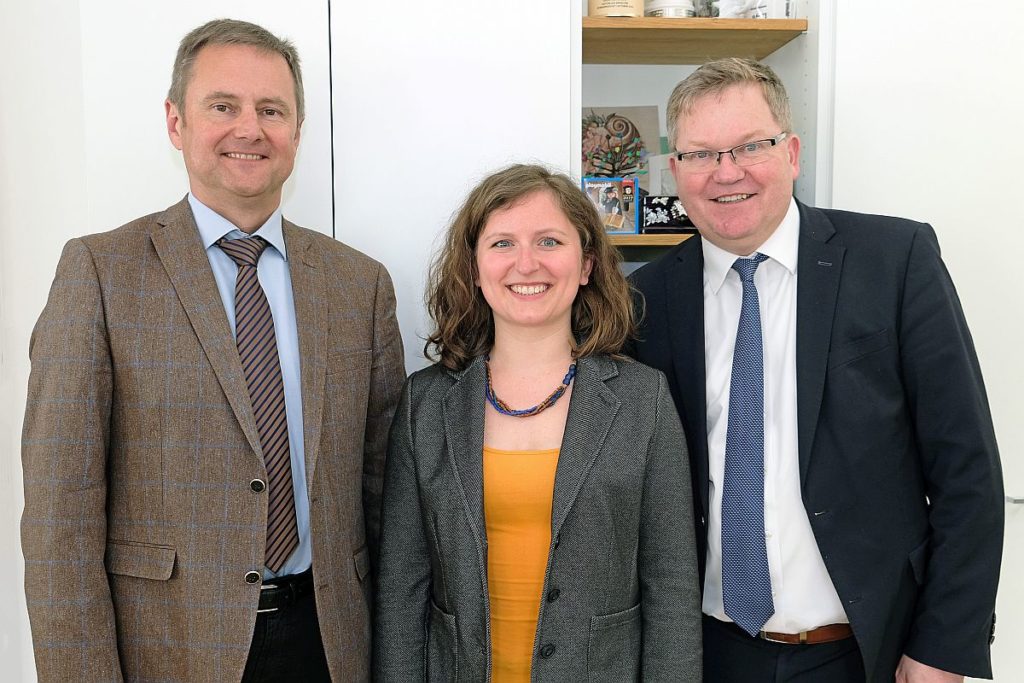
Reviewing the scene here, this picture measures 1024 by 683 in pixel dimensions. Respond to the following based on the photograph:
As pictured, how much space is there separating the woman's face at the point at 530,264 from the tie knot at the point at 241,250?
1.41 feet

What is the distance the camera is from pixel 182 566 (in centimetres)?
149

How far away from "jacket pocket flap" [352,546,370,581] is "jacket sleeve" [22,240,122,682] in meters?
0.43

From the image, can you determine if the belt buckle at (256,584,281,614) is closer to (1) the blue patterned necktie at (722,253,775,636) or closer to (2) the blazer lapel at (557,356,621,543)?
(2) the blazer lapel at (557,356,621,543)

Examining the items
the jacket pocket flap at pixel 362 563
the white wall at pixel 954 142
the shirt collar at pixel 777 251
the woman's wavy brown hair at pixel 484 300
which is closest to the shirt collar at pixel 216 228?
the woman's wavy brown hair at pixel 484 300

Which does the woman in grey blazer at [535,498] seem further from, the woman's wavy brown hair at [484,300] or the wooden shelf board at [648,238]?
the wooden shelf board at [648,238]

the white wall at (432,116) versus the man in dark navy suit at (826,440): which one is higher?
the white wall at (432,116)

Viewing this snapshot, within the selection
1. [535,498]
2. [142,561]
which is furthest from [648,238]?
[142,561]

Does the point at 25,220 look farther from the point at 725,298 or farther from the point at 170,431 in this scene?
the point at 725,298

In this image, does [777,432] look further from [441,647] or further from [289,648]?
[289,648]

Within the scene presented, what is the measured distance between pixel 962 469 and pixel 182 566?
1434 millimetres

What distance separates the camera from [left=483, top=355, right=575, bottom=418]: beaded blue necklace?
5.41 ft

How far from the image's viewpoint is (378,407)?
5.89 ft

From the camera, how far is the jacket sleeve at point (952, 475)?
1618 millimetres

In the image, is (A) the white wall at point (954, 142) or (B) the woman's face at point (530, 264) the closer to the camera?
(B) the woman's face at point (530, 264)
